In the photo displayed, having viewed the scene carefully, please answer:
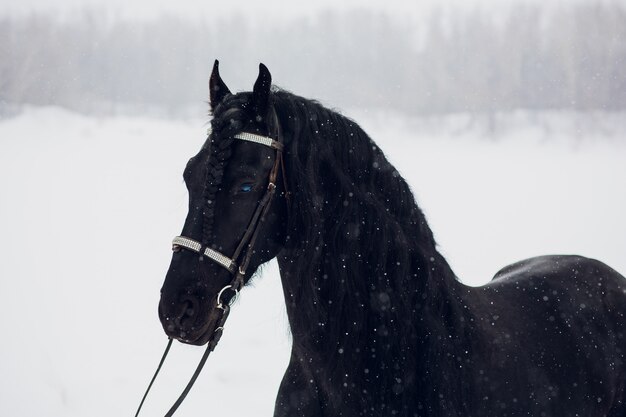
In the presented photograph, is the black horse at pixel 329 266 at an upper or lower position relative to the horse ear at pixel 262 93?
lower

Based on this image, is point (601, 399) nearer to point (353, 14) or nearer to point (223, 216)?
point (223, 216)

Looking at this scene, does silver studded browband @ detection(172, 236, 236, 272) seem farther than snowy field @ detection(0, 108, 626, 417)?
No

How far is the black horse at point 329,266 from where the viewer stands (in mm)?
1476

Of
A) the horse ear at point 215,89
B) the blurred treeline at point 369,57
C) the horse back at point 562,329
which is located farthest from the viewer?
the blurred treeline at point 369,57

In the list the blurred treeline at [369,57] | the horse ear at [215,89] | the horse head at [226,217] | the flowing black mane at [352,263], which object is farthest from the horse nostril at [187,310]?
the blurred treeline at [369,57]

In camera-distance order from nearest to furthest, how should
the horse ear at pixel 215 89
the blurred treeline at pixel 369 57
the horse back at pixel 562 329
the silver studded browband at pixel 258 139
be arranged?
the silver studded browband at pixel 258 139, the horse ear at pixel 215 89, the horse back at pixel 562 329, the blurred treeline at pixel 369 57

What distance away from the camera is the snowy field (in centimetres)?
521

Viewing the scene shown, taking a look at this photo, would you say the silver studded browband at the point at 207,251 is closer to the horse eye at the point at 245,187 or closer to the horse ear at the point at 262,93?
the horse eye at the point at 245,187

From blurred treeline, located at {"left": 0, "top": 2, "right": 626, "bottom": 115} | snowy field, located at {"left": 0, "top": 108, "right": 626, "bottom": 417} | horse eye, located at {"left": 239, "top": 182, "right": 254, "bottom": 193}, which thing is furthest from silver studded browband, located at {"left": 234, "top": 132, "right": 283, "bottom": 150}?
blurred treeline, located at {"left": 0, "top": 2, "right": 626, "bottom": 115}

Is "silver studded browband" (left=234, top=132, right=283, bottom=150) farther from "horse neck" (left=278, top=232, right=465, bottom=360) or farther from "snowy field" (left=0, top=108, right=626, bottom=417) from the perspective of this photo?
"snowy field" (left=0, top=108, right=626, bottom=417)

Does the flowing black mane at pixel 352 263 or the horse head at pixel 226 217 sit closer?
the horse head at pixel 226 217

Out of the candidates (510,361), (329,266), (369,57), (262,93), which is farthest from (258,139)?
(369,57)

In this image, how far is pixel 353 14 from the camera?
8.53 m

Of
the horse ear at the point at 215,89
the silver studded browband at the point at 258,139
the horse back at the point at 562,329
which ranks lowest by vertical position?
the horse back at the point at 562,329
